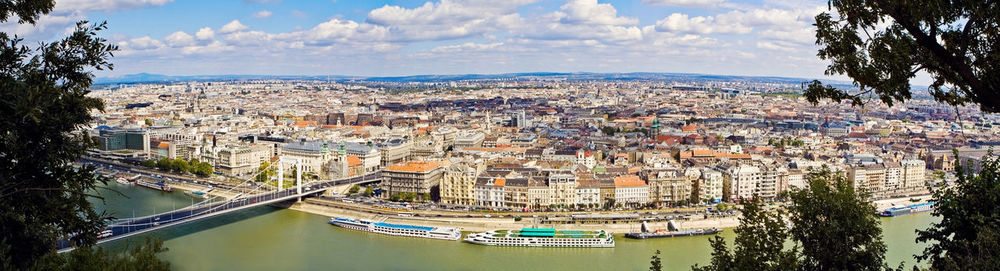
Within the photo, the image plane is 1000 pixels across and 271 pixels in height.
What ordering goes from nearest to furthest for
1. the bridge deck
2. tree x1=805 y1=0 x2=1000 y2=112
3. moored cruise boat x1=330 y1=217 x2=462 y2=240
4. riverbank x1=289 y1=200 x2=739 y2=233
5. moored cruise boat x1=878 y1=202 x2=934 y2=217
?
tree x1=805 y1=0 x2=1000 y2=112 → the bridge deck → moored cruise boat x1=330 y1=217 x2=462 y2=240 → riverbank x1=289 y1=200 x2=739 y2=233 → moored cruise boat x1=878 y1=202 x2=934 y2=217

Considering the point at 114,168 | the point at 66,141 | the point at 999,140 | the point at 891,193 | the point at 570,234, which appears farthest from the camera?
the point at 999,140

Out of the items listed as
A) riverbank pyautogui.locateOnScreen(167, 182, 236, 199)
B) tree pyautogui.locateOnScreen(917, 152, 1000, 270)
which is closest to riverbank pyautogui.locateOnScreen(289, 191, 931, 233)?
riverbank pyautogui.locateOnScreen(167, 182, 236, 199)

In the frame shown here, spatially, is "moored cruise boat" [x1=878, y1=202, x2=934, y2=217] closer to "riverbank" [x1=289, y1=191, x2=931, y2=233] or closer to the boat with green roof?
"riverbank" [x1=289, y1=191, x2=931, y2=233]

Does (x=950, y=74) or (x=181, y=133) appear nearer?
(x=950, y=74)

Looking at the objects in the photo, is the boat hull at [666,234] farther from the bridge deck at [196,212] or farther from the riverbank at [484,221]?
the bridge deck at [196,212]

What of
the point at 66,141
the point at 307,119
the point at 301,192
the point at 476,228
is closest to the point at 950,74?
the point at 66,141

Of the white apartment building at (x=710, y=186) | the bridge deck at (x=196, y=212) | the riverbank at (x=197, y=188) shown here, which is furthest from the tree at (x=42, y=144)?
the riverbank at (x=197, y=188)

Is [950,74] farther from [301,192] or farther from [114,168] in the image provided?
[114,168]
